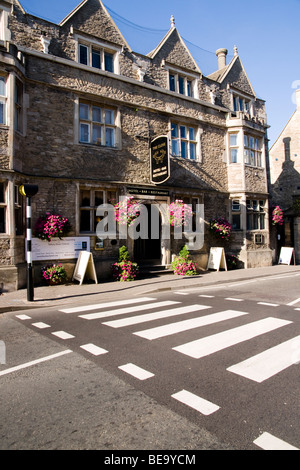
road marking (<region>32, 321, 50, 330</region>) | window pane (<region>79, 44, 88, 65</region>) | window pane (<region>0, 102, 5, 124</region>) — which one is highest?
window pane (<region>79, 44, 88, 65</region>)

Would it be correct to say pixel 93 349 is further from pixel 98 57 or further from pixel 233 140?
pixel 233 140

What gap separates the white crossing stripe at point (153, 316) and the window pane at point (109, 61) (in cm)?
1076

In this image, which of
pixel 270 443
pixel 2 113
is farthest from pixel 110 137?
pixel 270 443

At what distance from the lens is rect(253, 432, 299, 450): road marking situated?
2349 mm

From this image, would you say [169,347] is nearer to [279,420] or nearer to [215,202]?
[279,420]

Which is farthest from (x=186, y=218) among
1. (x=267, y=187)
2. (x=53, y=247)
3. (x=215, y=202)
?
(x=267, y=187)

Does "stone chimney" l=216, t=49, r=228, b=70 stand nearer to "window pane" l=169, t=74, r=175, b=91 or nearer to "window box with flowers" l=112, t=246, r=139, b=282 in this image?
"window pane" l=169, t=74, r=175, b=91

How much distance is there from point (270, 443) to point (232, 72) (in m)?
19.1

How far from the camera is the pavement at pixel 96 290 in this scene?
25.4ft

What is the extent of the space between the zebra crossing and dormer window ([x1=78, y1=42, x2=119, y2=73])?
32.5 ft

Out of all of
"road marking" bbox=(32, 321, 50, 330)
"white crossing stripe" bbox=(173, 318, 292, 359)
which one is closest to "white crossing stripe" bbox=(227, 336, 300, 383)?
"white crossing stripe" bbox=(173, 318, 292, 359)

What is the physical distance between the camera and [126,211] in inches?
464

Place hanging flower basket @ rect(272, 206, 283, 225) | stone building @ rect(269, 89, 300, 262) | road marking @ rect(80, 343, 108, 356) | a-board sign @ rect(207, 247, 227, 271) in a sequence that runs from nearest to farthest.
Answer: road marking @ rect(80, 343, 108, 356), a-board sign @ rect(207, 247, 227, 271), hanging flower basket @ rect(272, 206, 283, 225), stone building @ rect(269, 89, 300, 262)

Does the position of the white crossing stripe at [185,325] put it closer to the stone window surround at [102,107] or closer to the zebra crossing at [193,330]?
the zebra crossing at [193,330]
